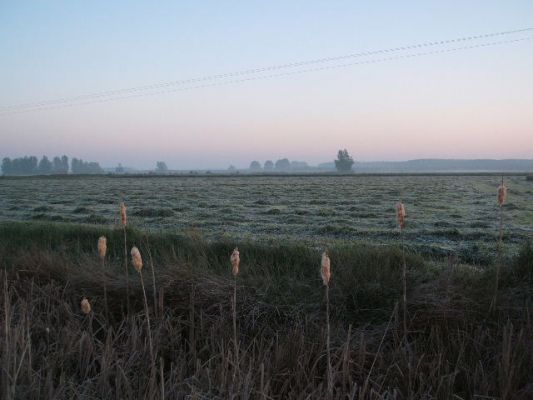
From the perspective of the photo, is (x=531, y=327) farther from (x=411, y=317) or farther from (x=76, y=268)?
(x=76, y=268)

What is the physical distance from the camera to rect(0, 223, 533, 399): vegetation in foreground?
10.3 feet

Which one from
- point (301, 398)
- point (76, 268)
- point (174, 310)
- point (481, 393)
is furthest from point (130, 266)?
point (481, 393)

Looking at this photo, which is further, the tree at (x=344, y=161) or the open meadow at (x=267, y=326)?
the tree at (x=344, y=161)

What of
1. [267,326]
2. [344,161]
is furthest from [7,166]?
[267,326]

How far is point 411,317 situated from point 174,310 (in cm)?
250

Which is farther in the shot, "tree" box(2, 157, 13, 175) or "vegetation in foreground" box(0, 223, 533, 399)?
"tree" box(2, 157, 13, 175)

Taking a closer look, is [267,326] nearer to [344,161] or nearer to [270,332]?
[270,332]

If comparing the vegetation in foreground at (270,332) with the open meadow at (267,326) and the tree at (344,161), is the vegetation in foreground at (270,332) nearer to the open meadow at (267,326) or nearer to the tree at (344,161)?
the open meadow at (267,326)

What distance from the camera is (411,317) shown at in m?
4.73

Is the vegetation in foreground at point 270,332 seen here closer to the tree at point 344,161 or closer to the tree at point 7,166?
the tree at point 344,161

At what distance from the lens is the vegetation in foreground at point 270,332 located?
3.13m

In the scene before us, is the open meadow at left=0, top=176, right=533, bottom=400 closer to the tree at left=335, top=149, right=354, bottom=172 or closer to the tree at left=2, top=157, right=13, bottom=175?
the tree at left=335, top=149, right=354, bottom=172

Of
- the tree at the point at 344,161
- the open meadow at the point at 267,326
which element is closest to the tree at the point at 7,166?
the tree at the point at 344,161

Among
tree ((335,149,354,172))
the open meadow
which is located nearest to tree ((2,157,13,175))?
tree ((335,149,354,172))
